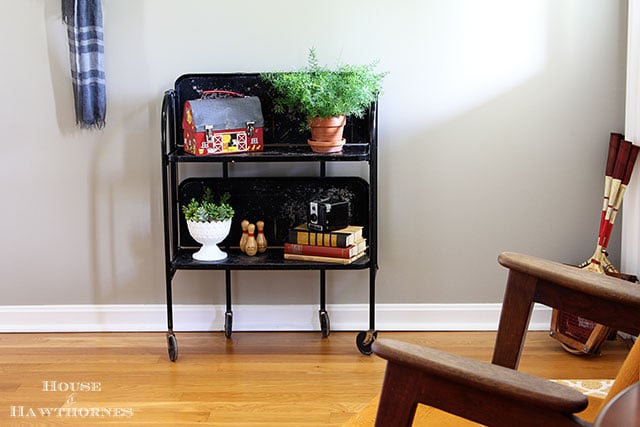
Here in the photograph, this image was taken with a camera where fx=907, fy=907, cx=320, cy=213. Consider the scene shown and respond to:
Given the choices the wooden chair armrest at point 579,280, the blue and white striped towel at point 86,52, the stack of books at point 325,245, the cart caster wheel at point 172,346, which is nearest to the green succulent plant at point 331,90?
the stack of books at point 325,245

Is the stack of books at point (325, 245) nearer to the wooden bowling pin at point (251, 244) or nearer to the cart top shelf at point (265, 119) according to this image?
the wooden bowling pin at point (251, 244)

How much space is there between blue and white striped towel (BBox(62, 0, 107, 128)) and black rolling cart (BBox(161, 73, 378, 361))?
0.89ft

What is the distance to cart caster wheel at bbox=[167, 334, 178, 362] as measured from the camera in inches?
125

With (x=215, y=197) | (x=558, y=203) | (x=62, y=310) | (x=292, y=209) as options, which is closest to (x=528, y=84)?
(x=558, y=203)

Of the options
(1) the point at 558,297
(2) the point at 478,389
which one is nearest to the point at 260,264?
(1) the point at 558,297

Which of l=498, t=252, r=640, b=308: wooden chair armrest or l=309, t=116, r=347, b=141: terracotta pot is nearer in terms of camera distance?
l=498, t=252, r=640, b=308: wooden chair armrest

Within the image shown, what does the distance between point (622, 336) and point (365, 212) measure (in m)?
1.05

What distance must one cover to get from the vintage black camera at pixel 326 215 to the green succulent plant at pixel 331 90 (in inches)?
12.2

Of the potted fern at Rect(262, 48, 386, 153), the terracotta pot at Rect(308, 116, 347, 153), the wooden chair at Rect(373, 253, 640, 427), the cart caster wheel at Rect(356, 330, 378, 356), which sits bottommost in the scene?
the cart caster wheel at Rect(356, 330, 378, 356)

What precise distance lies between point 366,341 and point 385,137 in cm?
75

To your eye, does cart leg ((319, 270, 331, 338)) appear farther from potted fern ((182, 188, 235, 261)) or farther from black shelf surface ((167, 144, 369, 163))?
black shelf surface ((167, 144, 369, 163))

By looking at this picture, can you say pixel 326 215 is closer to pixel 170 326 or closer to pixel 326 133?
pixel 326 133

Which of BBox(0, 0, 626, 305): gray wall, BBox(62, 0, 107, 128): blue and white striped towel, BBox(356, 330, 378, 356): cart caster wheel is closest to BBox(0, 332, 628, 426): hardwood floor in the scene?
BBox(356, 330, 378, 356): cart caster wheel

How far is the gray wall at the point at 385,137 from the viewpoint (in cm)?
327
